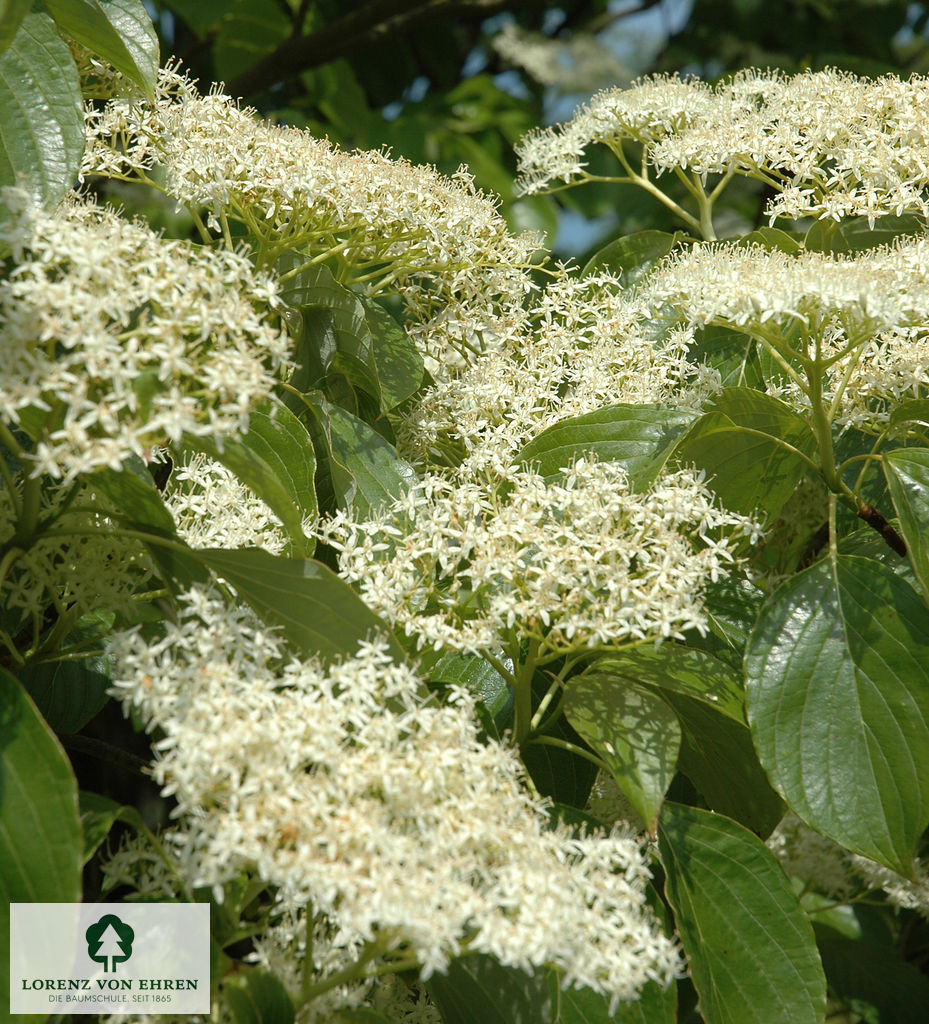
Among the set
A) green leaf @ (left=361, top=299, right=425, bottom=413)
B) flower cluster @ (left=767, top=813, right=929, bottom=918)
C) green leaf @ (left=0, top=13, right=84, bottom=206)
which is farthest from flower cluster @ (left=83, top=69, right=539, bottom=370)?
flower cluster @ (left=767, top=813, right=929, bottom=918)

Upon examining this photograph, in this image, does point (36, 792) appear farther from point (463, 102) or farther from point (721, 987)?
point (463, 102)

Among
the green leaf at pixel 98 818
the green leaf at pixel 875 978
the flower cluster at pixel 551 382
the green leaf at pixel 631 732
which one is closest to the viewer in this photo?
the green leaf at pixel 98 818

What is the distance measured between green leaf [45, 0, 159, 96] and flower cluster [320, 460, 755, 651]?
1.88 feet

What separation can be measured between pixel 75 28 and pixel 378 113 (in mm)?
1972

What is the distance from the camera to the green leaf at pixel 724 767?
3.73 feet

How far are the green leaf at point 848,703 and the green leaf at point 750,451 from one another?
0.46ft

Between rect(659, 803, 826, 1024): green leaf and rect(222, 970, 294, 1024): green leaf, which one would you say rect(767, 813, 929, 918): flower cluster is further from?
rect(222, 970, 294, 1024): green leaf

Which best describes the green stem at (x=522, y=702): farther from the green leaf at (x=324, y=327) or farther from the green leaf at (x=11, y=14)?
the green leaf at (x=11, y=14)

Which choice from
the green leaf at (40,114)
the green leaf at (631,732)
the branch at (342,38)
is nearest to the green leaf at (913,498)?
the green leaf at (631,732)

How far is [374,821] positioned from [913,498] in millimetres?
718

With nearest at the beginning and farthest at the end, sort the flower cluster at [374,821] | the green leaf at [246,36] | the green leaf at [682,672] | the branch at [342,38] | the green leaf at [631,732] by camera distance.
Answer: the flower cluster at [374,821] < the green leaf at [631,732] < the green leaf at [682,672] < the branch at [342,38] < the green leaf at [246,36]

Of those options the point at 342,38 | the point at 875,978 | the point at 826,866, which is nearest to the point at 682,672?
the point at 826,866

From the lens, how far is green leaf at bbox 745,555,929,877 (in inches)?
39.9

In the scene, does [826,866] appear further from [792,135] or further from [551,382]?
[792,135]
